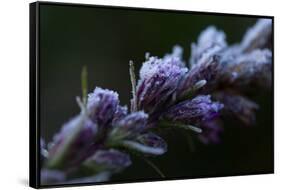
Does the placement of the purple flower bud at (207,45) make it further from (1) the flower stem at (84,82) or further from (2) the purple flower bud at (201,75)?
(1) the flower stem at (84,82)

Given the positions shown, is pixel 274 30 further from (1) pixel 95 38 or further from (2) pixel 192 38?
(1) pixel 95 38

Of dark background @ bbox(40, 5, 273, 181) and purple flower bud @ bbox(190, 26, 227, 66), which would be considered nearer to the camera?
dark background @ bbox(40, 5, 273, 181)

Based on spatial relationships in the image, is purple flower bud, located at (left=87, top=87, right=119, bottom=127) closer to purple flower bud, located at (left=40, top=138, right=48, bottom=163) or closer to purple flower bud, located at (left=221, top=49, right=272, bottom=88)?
purple flower bud, located at (left=40, top=138, right=48, bottom=163)

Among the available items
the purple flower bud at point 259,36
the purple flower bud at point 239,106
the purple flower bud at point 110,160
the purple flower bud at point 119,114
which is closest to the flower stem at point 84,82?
the purple flower bud at point 119,114

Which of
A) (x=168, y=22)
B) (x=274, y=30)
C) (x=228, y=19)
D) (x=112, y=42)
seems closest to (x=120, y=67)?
(x=112, y=42)

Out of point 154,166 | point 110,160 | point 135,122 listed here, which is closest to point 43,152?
point 110,160

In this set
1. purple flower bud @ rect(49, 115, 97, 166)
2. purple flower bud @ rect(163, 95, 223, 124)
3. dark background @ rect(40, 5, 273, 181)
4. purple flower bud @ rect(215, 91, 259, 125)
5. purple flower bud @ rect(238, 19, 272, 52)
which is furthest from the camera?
purple flower bud @ rect(238, 19, 272, 52)

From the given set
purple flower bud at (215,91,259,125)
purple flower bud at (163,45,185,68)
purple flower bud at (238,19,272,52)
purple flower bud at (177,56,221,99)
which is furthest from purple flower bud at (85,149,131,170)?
purple flower bud at (238,19,272,52)
